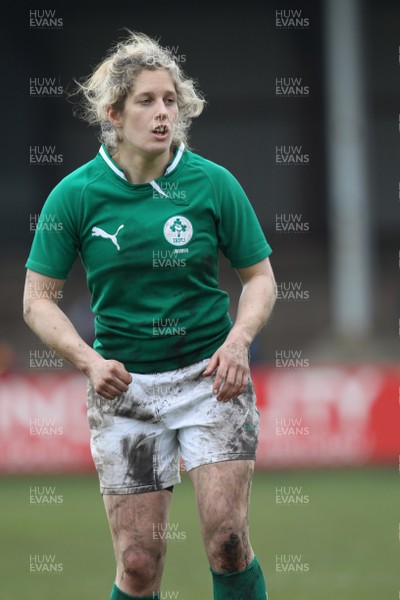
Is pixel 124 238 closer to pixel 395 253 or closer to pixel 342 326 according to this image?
pixel 342 326

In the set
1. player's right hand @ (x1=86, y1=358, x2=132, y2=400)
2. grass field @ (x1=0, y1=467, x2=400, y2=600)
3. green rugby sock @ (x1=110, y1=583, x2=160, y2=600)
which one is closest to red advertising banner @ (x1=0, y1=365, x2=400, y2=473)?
grass field @ (x1=0, y1=467, x2=400, y2=600)

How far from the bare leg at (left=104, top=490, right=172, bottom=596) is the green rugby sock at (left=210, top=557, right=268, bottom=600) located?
0.95 feet

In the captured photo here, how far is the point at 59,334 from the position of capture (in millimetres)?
5035

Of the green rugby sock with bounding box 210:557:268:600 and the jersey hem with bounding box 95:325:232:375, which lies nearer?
the green rugby sock with bounding box 210:557:268:600

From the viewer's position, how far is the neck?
5.18 m

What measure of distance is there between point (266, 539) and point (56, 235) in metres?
5.14

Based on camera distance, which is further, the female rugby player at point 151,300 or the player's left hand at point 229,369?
the female rugby player at point 151,300

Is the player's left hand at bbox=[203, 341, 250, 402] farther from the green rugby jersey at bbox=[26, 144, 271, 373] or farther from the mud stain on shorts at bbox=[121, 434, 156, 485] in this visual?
the mud stain on shorts at bbox=[121, 434, 156, 485]

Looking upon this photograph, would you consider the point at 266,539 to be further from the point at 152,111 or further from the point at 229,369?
the point at 152,111

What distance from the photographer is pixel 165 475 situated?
5.15m

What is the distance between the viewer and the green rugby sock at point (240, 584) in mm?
4902

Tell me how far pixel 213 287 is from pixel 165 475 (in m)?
0.79

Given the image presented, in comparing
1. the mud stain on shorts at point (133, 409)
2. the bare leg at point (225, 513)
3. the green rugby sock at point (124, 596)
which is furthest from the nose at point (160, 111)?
the green rugby sock at point (124, 596)

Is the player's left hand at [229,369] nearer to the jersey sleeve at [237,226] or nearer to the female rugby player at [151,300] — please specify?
the female rugby player at [151,300]
